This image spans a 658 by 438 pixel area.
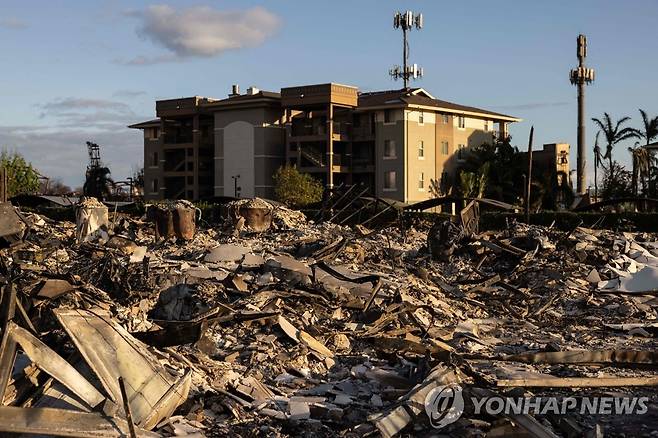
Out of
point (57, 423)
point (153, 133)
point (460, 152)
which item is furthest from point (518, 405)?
point (153, 133)

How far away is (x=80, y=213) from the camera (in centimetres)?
2052

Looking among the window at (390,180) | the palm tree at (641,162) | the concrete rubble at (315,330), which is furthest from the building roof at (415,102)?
the concrete rubble at (315,330)

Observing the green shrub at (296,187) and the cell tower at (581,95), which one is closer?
the green shrub at (296,187)

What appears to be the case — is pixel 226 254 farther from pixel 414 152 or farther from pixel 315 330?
pixel 414 152

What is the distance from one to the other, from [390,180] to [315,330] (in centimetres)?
4042

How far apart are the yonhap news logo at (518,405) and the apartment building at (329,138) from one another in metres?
42.1

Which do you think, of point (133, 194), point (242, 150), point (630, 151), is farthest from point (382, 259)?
point (133, 194)

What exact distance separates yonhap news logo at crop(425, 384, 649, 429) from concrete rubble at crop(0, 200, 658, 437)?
94 millimetres

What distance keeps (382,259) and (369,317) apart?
222 inches

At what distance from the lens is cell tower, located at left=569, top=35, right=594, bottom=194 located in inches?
2036

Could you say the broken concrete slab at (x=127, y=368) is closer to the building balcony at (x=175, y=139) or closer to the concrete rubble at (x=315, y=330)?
the concrete rubble at (x=315, y=330)

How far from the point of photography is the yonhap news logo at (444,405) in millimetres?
7184

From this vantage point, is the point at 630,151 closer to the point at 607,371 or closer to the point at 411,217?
the point at 411,217

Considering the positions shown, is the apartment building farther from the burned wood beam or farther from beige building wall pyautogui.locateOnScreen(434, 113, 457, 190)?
the burned wood beam
